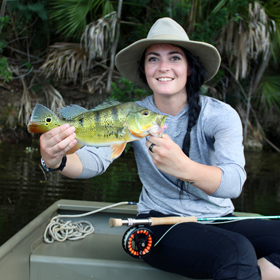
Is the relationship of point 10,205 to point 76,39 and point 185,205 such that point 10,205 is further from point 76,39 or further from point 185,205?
point 76,39

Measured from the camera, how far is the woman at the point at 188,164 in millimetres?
1854

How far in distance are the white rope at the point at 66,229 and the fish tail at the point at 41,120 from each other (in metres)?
1.21

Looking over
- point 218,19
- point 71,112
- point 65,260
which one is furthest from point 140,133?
point 218,19

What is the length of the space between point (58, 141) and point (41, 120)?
0.14m

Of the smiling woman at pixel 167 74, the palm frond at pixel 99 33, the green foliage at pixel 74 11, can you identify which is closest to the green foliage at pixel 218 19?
the palm frond at pixel 99 33

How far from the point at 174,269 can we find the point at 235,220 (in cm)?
53

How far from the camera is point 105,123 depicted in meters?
1.92

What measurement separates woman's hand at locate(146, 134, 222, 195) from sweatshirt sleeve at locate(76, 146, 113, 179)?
60 centimetres

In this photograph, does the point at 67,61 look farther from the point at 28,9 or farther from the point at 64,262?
the point at 64,262

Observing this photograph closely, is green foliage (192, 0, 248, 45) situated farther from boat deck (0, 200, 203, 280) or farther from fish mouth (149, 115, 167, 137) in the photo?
fish mouth (149, 115, 167, 137)

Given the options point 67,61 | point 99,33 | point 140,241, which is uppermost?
point 99,33

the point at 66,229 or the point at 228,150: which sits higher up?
the point at 228,150

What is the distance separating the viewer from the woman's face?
7.61 ft

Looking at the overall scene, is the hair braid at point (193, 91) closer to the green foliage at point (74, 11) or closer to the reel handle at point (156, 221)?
the reel handle at point (156, 221)
